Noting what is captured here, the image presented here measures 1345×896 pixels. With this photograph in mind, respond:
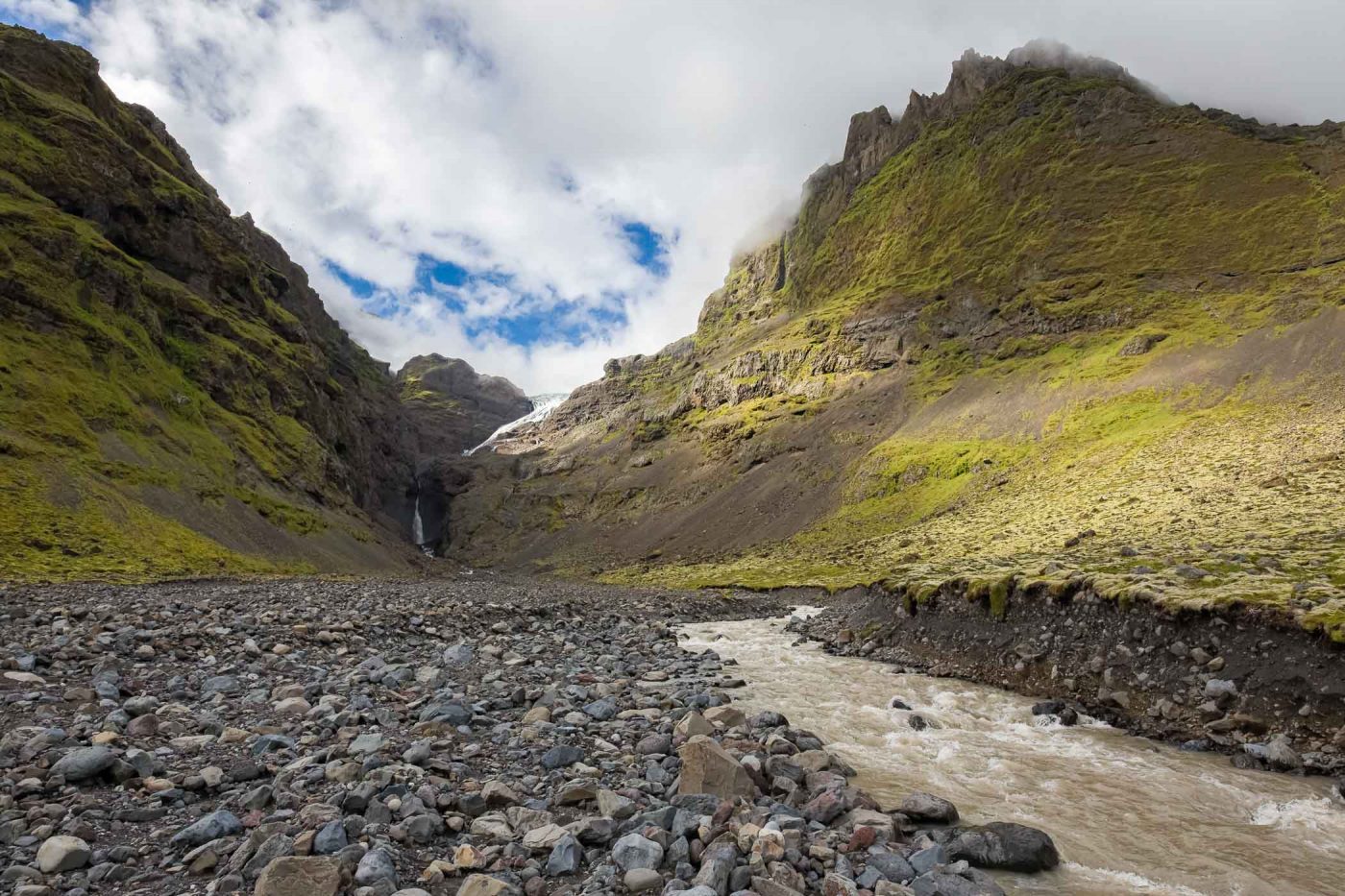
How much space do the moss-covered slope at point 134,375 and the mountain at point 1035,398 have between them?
48930 mm

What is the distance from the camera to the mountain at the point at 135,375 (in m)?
46.6

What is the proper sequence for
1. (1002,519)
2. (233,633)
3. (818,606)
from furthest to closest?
1. (1002,519)
2. (818,606)
3. (233,633)

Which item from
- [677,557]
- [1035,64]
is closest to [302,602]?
[677,557]

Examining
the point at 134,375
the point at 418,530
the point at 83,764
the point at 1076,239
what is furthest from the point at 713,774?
the point at 418,530

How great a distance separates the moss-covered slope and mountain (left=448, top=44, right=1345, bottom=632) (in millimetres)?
48930

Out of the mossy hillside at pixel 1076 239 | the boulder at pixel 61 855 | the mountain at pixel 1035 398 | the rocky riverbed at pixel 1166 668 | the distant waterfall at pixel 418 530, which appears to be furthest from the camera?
the distant waterfall at pixel 418 530

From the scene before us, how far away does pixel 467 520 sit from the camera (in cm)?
17788

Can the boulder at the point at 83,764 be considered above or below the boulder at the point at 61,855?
above

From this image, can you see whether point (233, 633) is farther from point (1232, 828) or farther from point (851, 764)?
point (1232, 828)

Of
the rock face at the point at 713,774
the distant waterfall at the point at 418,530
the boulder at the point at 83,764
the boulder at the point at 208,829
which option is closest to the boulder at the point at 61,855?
the boulder at the point at 208,829

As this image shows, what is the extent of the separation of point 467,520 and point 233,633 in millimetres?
167764

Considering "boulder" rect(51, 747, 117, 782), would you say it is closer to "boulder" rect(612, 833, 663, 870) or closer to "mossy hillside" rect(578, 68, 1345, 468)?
"boulder" rect(612, 833, 663, 870)

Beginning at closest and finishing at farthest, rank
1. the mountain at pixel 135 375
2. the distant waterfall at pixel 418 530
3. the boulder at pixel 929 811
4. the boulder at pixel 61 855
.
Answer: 1. the boulder at pixel 61 855
2. the boulder at pixel 929 811
3. the mountain at pixel 135 375
4. the distant waterfall at pixel 418 530

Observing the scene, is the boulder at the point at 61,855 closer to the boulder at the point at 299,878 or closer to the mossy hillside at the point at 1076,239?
the boulder at the point at 299,878
